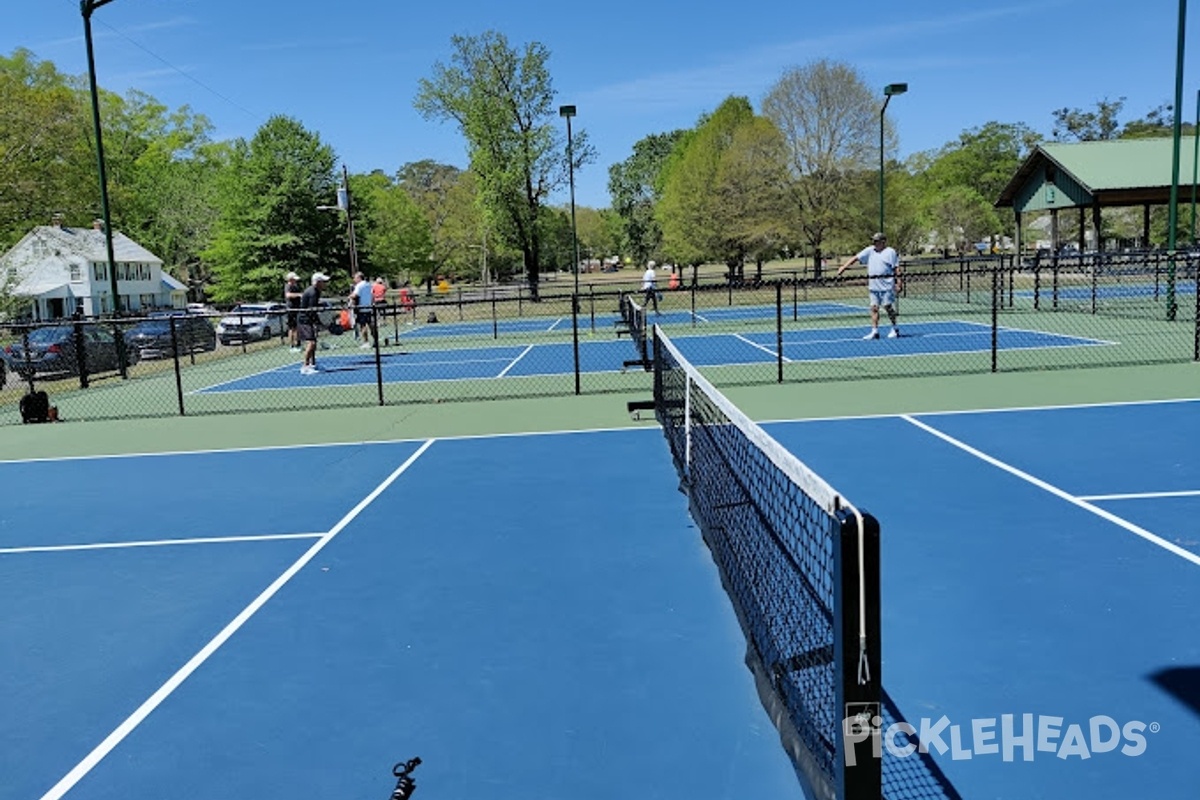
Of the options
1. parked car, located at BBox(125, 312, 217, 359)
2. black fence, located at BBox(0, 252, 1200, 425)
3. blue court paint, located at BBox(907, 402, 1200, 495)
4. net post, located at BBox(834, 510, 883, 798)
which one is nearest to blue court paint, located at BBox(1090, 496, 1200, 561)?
blue court paint, located at BBox(907, 402, 1200, 495)

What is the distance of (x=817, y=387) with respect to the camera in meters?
14.1

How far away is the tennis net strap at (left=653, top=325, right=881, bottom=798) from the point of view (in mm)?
2664

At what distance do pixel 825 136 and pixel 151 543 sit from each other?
43.0 m

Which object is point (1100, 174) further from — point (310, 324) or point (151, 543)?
point (151, 543)

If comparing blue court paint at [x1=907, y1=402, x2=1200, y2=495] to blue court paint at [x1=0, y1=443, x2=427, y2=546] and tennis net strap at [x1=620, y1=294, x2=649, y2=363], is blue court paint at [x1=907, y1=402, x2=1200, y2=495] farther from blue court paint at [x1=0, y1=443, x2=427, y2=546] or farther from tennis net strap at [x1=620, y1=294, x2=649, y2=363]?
blue court paint at [x1=0, y1=443, x2=427, y2=546]

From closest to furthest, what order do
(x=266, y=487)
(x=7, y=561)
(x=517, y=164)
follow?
(x=7, y=561) < (x=266, y=487) < (x=517, y=164)

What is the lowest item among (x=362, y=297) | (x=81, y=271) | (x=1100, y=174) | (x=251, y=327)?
(x=251, y=327)

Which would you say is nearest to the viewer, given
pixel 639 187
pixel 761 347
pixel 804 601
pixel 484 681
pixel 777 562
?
pixel 804 601

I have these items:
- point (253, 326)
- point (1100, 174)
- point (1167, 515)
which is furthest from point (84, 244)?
point (1167, 515)

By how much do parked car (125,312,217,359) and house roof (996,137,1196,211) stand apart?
1276 inches

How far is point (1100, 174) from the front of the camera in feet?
121

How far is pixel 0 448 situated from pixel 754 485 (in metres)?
11.1

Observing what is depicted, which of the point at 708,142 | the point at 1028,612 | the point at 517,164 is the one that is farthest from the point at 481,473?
the point at 708,142

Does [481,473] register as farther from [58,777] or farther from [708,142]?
[708,142]
